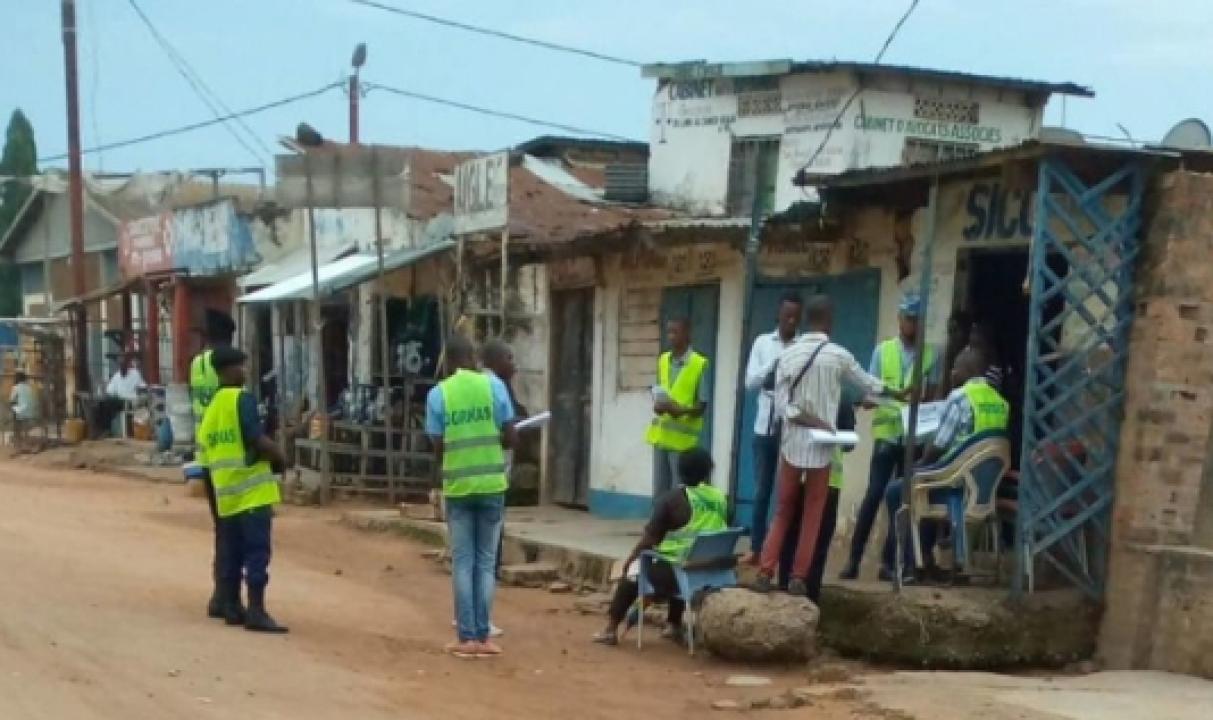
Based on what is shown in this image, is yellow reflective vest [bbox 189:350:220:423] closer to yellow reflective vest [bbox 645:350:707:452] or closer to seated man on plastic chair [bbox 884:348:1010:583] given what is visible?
yellow reflective vest [bbox 645:350:707:452]

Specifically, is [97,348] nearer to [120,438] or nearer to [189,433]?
[120,438]

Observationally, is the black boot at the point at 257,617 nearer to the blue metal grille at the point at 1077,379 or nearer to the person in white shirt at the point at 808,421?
the person in white shirt at the point at 808,421

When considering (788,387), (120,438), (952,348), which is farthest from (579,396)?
(120,438)

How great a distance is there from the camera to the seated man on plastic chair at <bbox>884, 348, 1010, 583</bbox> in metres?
8.98

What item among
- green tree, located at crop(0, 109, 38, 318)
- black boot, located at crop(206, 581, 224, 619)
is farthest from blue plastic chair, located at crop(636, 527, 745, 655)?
green tree, located at crop(0, 109, 38, 318)

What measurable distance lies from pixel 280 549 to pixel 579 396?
365cm

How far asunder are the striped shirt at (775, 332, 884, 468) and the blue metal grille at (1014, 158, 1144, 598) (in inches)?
39.8

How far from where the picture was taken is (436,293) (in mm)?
18594

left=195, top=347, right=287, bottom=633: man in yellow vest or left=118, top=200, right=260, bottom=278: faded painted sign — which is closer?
left=195, top=347, right=287, bottom=633: man in yellow vest

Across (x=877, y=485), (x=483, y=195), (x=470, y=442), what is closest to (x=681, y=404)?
(x=877, y=485)

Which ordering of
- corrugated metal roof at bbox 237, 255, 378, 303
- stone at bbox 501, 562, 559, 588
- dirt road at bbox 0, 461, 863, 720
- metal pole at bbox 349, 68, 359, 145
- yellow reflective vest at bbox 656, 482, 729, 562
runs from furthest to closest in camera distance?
metal pole at bbox 349, 68, 359, 145, corrugated metal roof at bbox 237, 255, 378, 303, stone at bbox 501, 562, 559, 588, yellow reflective vest at bbox 656, 482, 729, 562, dirt road at bbox 0, 461, 863, 720

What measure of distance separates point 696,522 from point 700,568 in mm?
270

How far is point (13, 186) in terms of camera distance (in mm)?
43219

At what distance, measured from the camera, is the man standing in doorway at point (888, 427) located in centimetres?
959
